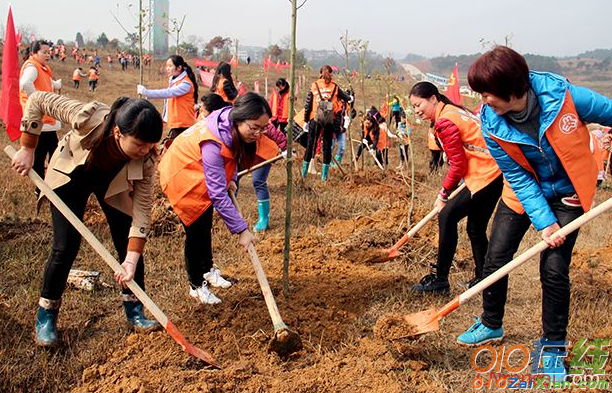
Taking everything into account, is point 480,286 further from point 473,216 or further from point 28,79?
point 28,79

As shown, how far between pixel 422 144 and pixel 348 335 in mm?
14755

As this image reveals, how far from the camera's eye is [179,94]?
237 inches

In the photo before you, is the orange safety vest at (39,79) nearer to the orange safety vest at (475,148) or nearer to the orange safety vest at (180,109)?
the orange safety vest at (180,109)

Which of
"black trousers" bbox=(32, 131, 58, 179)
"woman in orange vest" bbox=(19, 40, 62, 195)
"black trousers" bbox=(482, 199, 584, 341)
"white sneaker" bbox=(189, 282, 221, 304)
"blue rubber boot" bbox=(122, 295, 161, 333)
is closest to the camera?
"black trousers" bbox=(482, 199, 584, 341)

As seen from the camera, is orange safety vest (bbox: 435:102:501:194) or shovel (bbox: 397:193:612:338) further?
orange safety vest (bbox: 435:102:501:194)

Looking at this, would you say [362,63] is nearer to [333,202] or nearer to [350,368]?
[333,202]

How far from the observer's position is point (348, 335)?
125 inches

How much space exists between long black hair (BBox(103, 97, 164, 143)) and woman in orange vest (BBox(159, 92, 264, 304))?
0.59 m

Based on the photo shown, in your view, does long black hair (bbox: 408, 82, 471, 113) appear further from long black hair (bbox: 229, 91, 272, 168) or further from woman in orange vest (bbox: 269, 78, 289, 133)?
woman in orange vest (bbox: 269, 78, 289, 133)

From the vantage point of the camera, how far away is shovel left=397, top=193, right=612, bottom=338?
2.46 metres

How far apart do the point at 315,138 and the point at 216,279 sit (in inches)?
176

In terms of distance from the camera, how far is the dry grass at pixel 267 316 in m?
2.70

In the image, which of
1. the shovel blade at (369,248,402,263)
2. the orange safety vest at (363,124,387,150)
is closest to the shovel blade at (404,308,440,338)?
the shovel blade at (369,248,402,263)

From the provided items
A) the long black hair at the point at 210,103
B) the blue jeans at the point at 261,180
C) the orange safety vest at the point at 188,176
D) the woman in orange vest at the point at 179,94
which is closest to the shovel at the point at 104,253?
the orange safety vest at the point at 188,176
